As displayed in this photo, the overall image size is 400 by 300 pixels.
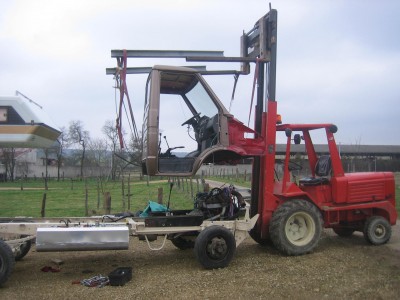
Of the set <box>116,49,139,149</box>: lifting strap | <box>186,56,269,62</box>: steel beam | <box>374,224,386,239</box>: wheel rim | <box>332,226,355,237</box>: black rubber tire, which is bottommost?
<box>332,226,355,237</box>: black rubber tire

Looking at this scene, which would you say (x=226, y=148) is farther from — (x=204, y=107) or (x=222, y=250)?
(x=222, y=250)

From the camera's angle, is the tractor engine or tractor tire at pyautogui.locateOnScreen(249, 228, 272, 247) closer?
the tractor engine

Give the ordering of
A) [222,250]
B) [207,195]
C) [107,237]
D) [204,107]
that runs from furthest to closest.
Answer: [207,195] → [204,107] → [222,250] → [107,237]

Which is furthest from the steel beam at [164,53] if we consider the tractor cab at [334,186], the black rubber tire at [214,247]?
the black rubber tire at [214,247]

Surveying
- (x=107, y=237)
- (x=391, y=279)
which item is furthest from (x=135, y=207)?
(x=391, y=279)

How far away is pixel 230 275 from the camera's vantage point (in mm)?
6352


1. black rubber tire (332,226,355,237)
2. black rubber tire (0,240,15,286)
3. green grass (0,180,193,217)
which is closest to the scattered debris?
black rubber tire (0,240,15,286)

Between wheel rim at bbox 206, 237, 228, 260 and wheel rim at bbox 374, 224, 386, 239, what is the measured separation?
3473 mm

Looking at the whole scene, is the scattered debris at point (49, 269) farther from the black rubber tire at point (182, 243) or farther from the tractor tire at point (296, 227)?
the tractor tire at point (296, 227)

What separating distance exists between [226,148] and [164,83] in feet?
5.14

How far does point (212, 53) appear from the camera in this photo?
7.38 metres

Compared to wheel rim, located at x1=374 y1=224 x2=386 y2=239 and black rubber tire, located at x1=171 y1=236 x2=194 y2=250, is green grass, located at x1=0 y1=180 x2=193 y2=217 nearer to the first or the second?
black rubber tire, located at x1=171 y1=236 x2=194 y2=250

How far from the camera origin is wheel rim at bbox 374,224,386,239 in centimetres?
838

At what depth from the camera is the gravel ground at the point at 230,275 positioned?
548cm
